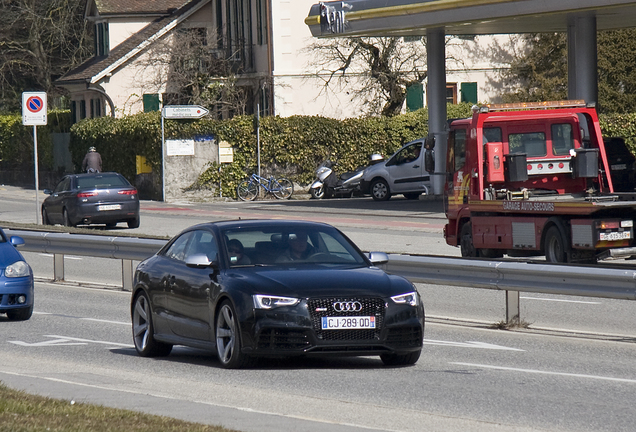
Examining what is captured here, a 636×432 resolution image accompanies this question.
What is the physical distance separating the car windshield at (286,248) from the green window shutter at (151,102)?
41.1m

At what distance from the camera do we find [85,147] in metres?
46.6

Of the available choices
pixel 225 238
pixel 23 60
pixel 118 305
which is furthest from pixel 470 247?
pixel 23 60

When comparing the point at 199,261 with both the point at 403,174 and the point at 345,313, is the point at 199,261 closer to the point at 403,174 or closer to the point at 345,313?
the point at 345,313

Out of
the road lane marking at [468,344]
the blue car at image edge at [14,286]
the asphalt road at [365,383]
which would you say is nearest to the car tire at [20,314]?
the blue car at image edge at [14,286]

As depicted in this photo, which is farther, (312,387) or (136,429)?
(312,387)

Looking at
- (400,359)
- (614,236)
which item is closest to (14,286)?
(400,359)

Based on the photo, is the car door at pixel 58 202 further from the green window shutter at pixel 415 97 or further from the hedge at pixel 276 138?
the green window shutter at pixel 415 97

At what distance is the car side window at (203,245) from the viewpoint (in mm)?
10773

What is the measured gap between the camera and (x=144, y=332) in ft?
38.1

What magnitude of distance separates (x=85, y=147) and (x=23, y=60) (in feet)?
61.8

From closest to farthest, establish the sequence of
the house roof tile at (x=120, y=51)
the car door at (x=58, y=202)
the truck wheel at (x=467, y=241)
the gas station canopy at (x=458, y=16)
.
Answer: the truck wheel at (x=467, y=241), the gas station canopy at (x=458, y=16), the car door at (x=58, y=202), the house roof tile at (x=120, y=51)

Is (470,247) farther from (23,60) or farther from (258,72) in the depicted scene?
(23,60)

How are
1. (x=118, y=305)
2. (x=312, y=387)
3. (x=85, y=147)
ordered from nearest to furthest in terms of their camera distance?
(x=312, y=387) < (x=118, y=305) < (x=85, y=147)

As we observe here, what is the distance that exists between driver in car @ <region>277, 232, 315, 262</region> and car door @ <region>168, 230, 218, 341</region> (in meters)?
0.62
